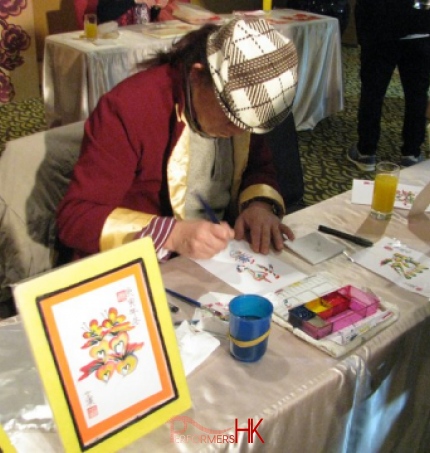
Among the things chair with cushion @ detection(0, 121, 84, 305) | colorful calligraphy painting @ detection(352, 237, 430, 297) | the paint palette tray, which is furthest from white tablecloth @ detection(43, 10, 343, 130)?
the paint palette tray

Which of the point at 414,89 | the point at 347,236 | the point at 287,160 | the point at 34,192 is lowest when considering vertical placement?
the point at 414,89

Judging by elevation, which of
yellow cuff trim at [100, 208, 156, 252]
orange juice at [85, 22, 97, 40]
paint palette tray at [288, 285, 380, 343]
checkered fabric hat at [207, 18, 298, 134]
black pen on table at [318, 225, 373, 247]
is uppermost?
checkered fabric hat at [207, 18, 298, 134]

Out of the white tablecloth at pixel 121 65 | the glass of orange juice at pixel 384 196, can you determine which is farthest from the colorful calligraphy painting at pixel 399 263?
the white tablecloth at pixel 121 65

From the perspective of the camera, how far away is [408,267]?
3.89ft

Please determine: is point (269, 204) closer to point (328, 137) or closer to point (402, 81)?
point (402, 81)

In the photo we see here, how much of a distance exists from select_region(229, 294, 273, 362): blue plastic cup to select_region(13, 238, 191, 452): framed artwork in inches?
4.9

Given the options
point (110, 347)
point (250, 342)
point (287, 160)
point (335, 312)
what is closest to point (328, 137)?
point (287, 160)

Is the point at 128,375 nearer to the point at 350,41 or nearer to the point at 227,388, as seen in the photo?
the point at 227,388

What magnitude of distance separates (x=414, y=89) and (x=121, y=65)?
65.6 inches

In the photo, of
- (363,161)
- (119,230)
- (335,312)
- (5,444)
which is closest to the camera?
(5,444)

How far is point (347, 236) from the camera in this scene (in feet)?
4.20

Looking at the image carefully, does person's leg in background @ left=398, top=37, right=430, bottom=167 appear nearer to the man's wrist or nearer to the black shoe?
the black shoe

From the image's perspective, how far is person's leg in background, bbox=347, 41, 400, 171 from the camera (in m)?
3.06

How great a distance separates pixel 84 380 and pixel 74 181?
0.59 metres
